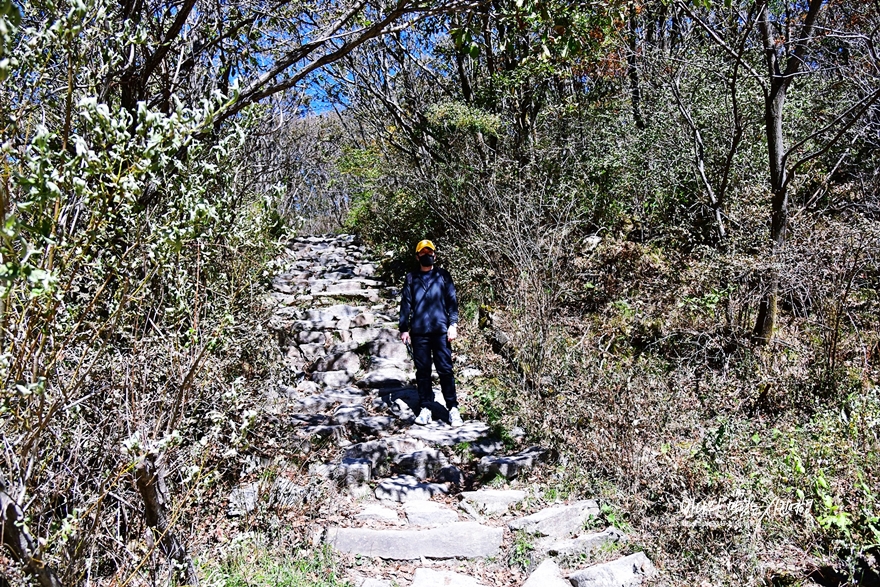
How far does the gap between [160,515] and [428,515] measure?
2.15 m

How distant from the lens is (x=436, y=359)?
647cm

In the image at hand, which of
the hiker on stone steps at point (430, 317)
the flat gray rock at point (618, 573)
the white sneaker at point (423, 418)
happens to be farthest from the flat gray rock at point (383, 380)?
the flat gray rock at point (618, 573)

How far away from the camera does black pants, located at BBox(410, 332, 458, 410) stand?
6.44 meters

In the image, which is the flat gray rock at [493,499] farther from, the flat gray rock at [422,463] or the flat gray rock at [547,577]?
the flat gray rock at [547,577]

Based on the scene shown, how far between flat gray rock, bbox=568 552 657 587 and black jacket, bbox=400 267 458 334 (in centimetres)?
302

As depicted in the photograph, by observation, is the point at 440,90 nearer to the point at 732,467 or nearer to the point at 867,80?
the point at 867,80

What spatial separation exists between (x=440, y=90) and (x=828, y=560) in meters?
10.3

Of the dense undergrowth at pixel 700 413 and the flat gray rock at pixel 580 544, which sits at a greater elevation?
the dense undergrowth at pixel 700 413

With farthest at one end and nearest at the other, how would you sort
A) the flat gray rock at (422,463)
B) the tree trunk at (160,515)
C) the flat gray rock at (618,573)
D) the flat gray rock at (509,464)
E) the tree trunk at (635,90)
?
1. the tree trunk at (635,90)
2. the flat gray rock at (422,463)
3. the flat gray rock at (509,464)
4. the flat gray rock at (618,573)
5. the tree trunk at (160,515)

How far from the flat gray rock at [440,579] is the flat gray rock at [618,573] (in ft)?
2.10

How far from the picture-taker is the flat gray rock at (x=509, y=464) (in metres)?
5.42

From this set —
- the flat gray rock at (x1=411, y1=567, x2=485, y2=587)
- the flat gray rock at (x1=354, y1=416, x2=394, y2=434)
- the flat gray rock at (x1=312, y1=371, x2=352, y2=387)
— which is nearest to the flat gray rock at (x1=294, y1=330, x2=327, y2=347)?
the flat gray rock at (x1=312, y1=371, x2=352, y2=387)

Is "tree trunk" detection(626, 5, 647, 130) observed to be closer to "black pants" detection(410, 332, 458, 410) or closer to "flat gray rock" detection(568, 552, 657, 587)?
"black pants" detection(410, 332, 458, 410)

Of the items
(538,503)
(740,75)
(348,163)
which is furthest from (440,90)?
(538,503)
